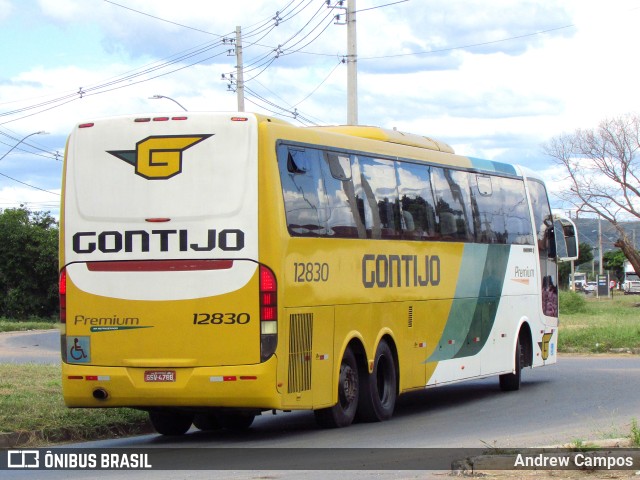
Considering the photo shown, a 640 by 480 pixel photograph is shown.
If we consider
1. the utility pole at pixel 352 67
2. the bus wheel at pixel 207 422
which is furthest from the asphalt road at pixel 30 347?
the bus wheel at pixel 207 422

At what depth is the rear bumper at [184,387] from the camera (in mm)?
12586

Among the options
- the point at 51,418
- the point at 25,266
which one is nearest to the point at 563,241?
the point at 51,418

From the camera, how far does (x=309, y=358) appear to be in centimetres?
1346

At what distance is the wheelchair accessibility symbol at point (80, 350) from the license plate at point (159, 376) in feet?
2.48

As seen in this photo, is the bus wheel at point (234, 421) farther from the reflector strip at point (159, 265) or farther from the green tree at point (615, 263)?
the green tree at point (615, 263)

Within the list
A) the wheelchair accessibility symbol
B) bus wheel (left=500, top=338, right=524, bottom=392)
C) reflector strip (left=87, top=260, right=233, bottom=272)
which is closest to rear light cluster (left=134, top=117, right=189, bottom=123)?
reflector strip (left=87, top=260, right=233, bottom=272)

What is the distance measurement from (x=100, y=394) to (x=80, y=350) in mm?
568

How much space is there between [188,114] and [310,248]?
2061 millimetres

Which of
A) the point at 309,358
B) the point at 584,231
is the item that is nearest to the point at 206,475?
the point at 309,358

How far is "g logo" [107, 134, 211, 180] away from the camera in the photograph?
13.0 metres

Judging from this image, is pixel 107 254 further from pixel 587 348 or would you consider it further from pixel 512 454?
pixel 587 348

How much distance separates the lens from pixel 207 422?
50.5 ft

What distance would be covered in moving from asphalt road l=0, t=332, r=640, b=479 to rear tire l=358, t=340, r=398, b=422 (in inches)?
8.7

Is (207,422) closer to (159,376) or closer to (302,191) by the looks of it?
(159,376)
